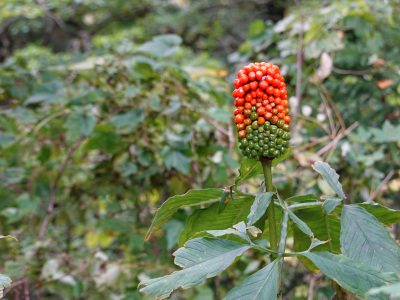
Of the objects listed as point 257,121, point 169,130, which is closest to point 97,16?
point 169,130

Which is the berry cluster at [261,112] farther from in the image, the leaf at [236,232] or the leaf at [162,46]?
the leaf at [162,46]

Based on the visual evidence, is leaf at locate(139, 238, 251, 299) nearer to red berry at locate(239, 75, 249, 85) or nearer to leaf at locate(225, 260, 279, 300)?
leaf at locate(225, 260, 279, 300)

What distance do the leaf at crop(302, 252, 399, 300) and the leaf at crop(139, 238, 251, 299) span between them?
10cm

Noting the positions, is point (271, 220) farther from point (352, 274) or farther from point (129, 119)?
point (129, 119)

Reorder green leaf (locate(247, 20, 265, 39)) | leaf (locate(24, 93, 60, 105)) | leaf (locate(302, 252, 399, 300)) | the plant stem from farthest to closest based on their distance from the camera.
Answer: green leaf (locate(247, 20, 265, 39))
leaf (locate(24, 93, 60, 105))
the plant stem
leaf (locate(302, 252, 399, 300))

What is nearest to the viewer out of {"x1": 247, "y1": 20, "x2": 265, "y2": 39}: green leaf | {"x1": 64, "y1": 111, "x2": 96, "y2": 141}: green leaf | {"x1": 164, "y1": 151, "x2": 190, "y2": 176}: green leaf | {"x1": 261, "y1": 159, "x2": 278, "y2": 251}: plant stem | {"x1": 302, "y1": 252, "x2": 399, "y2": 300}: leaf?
{"x1": 302, "y1": 252, "x2": 399, "y2": 300}: leaf

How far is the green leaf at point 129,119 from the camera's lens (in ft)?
4.28

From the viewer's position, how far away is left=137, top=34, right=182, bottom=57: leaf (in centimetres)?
143

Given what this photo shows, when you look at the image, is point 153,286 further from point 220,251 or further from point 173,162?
point 173,162

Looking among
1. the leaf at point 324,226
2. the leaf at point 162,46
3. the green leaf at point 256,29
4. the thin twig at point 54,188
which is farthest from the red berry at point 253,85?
the green leaf at point 256,29

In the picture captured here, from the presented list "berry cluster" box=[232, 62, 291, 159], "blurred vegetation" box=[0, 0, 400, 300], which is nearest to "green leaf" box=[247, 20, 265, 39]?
"blurred vegetation" box=[0, 0, 400, 300]

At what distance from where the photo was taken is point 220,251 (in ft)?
1.69

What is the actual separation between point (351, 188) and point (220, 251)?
1.15m

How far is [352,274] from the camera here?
1.55 feet
